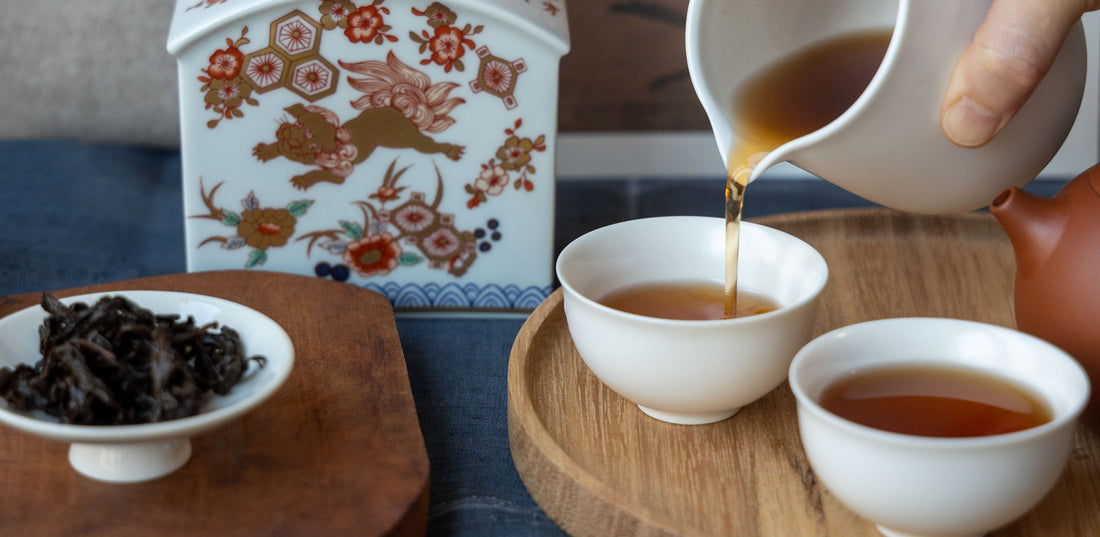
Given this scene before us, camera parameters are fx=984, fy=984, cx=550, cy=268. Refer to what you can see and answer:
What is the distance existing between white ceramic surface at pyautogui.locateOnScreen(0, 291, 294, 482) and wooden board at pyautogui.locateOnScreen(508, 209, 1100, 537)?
0.19 m

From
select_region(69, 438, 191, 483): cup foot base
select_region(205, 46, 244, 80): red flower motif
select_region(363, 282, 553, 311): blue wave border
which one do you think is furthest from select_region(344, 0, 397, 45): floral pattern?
select_region(69, 438, 191, 483): cup foot base

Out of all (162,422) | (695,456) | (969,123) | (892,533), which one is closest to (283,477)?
(162,422)

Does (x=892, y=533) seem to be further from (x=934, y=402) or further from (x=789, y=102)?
(x=789, y=102)

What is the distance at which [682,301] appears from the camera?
2.74 ft

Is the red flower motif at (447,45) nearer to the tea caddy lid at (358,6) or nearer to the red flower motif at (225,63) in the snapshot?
the tea caddy lid at (358,6)

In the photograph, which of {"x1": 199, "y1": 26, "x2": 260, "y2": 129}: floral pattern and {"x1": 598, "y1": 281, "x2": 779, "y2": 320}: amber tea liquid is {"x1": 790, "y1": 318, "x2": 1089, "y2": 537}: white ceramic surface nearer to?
{"x1": 598, "y1": 281, "x2": 779, "y2": 320}: amber tea liquid

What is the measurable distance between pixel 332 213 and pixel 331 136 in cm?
8

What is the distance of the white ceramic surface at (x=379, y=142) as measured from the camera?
911mm

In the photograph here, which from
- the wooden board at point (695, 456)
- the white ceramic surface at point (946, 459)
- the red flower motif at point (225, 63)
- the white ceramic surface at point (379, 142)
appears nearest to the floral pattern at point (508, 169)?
the white ceramic surface at point (379, 142)

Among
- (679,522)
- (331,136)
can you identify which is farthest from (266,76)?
(679,522)

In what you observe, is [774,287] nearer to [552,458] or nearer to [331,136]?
[552,458]

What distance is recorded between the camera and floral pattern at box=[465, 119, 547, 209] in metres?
0.96

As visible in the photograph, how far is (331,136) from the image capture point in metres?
0.95

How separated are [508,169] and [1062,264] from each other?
50cm
